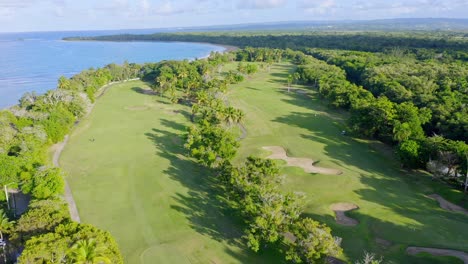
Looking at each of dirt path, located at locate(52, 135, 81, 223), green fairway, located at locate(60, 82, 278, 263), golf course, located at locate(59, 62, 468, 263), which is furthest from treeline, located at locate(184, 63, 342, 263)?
dirt path, located at locate(52, 135, 81, 223)

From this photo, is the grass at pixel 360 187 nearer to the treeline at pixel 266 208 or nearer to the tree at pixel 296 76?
the treeline at pixel 266 208

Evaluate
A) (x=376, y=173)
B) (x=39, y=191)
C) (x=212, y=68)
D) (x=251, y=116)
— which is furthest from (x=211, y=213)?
(x=212, y=68)

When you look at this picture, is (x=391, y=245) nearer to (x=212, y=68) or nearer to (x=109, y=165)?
(x=109, y=165)

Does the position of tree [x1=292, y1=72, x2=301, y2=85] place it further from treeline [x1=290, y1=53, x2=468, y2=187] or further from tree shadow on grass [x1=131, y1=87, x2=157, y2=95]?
tree shadow on grass [x1=131, y1=87, x2=157, y2=95]

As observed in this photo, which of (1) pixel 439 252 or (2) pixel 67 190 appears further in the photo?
(2) pixel 67 190

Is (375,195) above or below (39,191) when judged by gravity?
below

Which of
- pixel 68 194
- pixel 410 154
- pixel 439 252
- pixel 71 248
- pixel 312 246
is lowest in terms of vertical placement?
pixel 439 252

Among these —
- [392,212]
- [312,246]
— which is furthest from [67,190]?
[392,212]

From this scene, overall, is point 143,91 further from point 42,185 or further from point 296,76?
point 42,185
